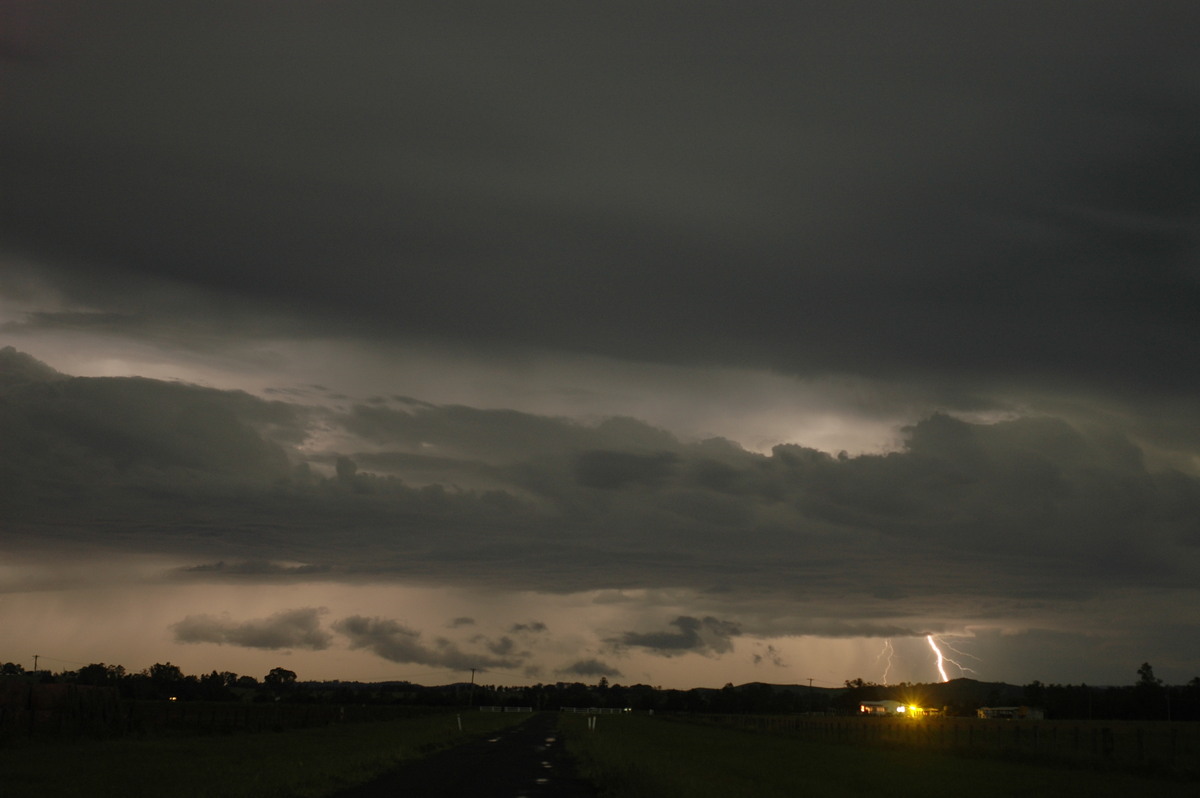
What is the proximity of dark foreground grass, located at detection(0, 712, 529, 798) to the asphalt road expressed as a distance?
1415mm

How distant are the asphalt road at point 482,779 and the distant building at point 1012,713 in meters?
128

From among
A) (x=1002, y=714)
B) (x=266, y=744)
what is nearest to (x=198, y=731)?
(x=266, y=744)

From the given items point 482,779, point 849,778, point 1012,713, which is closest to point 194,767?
point 482,779

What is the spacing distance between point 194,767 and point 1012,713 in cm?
16626

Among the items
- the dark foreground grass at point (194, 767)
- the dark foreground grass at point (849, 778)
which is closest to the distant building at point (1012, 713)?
the dark foreground grass at point (849, 778)

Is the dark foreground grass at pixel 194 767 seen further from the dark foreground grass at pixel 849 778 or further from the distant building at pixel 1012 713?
the distant building at pixel 1012 713

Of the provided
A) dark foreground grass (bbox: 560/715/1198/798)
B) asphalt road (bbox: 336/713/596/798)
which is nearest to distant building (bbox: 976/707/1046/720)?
dark foreground grass (bbox: 560/715/1198/798)

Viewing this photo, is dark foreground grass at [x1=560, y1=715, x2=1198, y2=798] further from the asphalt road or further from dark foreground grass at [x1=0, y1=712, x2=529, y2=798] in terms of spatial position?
dark foreground grass at [x1=0, y1=712, x2=529, y2=798]

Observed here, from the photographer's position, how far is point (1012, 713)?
581 feet

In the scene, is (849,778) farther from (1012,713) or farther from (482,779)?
(1012,713)

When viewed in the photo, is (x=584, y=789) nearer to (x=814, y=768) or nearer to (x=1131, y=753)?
(x=814, y=768)

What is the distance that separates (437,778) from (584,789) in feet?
22.5

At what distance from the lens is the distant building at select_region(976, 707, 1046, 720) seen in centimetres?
16400

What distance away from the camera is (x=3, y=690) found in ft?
199
